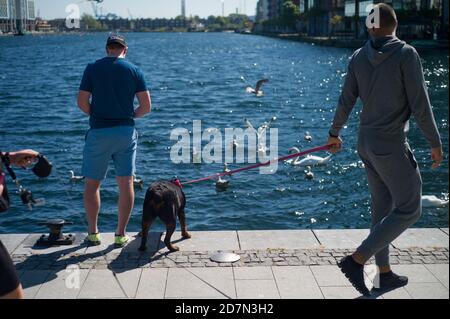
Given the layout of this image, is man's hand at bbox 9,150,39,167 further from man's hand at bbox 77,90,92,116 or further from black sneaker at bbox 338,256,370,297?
black sneaker at bbox 338,256,370,297

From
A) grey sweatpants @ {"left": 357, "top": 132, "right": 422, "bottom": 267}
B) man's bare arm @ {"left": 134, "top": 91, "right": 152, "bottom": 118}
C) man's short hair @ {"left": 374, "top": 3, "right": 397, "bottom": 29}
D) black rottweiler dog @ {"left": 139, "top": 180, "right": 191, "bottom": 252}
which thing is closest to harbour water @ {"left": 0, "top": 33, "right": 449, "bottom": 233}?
black rottweiler dog @ {"left": 139, "top": 180, "right": 191, "bottom": 252}

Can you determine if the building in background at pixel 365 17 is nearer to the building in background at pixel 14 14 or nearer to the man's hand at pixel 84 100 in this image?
the building in background at pixel 14 14

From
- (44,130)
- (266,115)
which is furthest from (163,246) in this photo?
(266,115)

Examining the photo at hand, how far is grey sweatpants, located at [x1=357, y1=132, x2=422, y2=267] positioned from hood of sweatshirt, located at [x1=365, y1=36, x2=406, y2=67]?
0.59m

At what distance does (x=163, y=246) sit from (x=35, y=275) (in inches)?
52.5

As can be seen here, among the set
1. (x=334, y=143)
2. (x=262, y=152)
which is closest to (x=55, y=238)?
(x=334, y=143)

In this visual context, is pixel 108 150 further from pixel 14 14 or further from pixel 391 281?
pixel 14 14

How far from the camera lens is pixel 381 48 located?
4.58 metres

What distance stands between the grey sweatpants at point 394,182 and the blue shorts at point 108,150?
7.92 feet

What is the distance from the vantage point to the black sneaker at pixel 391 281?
199 inches

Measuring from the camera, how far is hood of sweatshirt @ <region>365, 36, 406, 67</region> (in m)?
4.52

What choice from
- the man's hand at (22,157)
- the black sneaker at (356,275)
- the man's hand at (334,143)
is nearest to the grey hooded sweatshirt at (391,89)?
the man's hand at (334,143)
